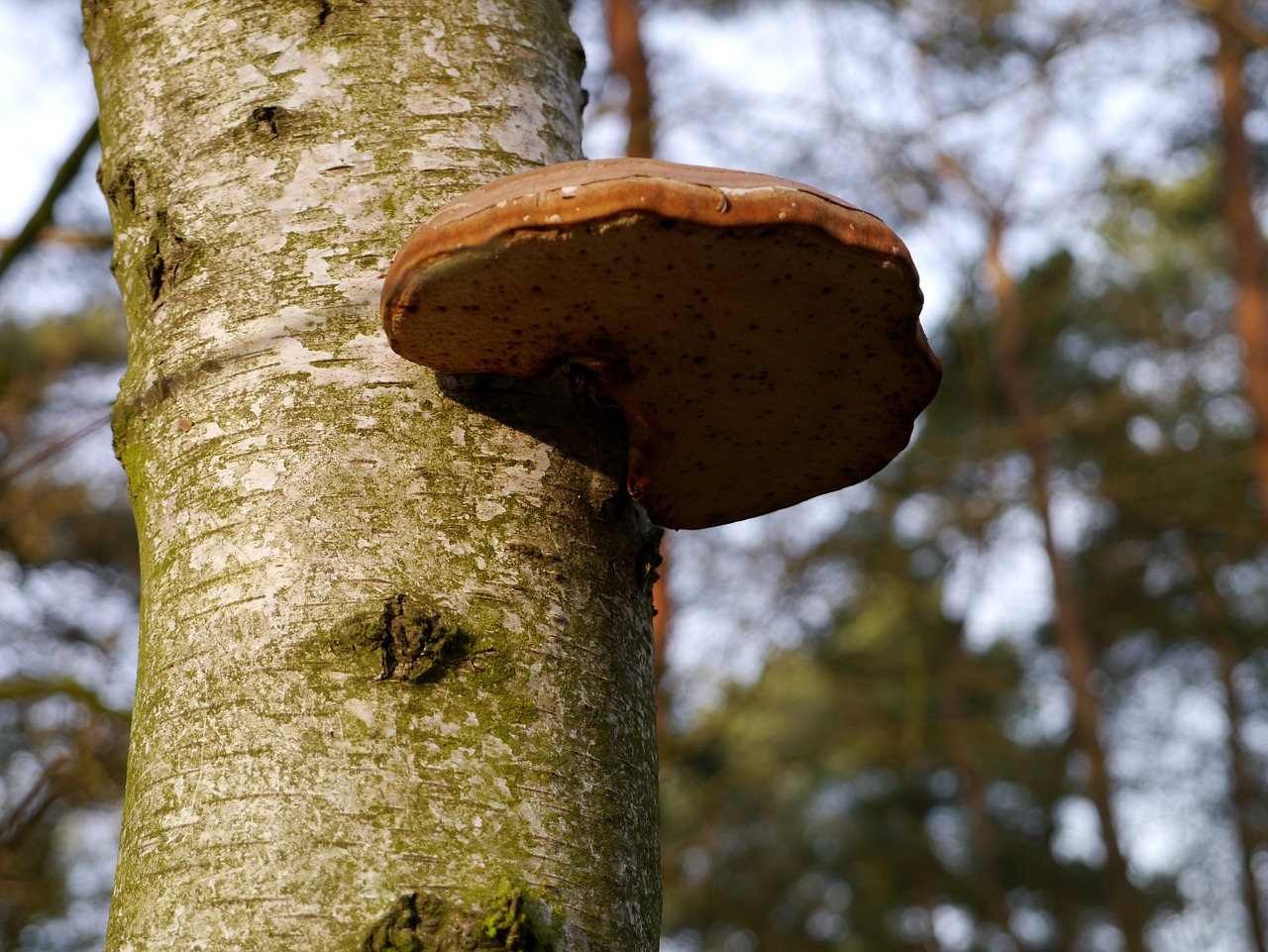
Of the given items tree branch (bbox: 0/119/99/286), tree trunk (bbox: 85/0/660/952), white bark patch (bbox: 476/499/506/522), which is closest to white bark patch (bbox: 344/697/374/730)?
tree trunk (bbox: 85/0/660/952)

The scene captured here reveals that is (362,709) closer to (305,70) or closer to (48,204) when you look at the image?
(305,70)

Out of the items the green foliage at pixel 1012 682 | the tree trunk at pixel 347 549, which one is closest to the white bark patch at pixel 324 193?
the tree trunk at pixel 347 549

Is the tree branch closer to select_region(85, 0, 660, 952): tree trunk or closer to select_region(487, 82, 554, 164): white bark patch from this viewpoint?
select_region(85, 0, 660, 952): tree trunk

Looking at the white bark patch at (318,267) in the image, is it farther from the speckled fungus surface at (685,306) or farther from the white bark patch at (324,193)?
the speckled fungus surface at (685,306)

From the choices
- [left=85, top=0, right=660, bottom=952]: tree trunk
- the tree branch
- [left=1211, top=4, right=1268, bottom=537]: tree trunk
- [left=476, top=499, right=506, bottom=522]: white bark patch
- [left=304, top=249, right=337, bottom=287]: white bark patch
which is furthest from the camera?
[left=1211, top=4, right=1268, bottom=537]: tree trunk

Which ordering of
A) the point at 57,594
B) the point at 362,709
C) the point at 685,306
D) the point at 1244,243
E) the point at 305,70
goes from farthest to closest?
the point at 1244,243 → the point at 57,594 → the point at 305,70 → the point at 685,306 → the point at 362,709

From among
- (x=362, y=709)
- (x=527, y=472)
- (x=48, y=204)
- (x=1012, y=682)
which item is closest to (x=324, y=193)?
(x=527, y=472)

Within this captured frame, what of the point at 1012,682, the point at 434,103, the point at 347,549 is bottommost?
the point at 347,549
